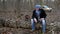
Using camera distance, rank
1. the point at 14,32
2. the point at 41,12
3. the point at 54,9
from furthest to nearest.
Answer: the point at 54,9, the point at 14,32, the point at 41,12

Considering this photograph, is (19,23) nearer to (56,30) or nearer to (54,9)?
(56,30)

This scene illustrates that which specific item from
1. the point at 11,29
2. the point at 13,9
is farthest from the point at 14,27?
→ the point at 13,9

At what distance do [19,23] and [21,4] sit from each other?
8.48 m

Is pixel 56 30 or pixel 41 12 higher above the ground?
pixel 41 12

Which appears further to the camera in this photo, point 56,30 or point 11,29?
point 11,29

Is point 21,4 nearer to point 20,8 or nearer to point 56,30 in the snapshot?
point 20,8

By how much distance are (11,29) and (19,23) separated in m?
0.47

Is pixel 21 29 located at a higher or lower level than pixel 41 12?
lower

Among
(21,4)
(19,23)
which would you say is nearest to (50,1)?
(21,4)

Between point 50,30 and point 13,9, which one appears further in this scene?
→ point 13,9

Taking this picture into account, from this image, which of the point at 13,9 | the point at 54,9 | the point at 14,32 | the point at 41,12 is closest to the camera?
the point at 41,12

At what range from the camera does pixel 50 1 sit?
58.9 ft

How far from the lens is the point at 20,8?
16.8m

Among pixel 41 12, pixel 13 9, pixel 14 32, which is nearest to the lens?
pixel 41 12
